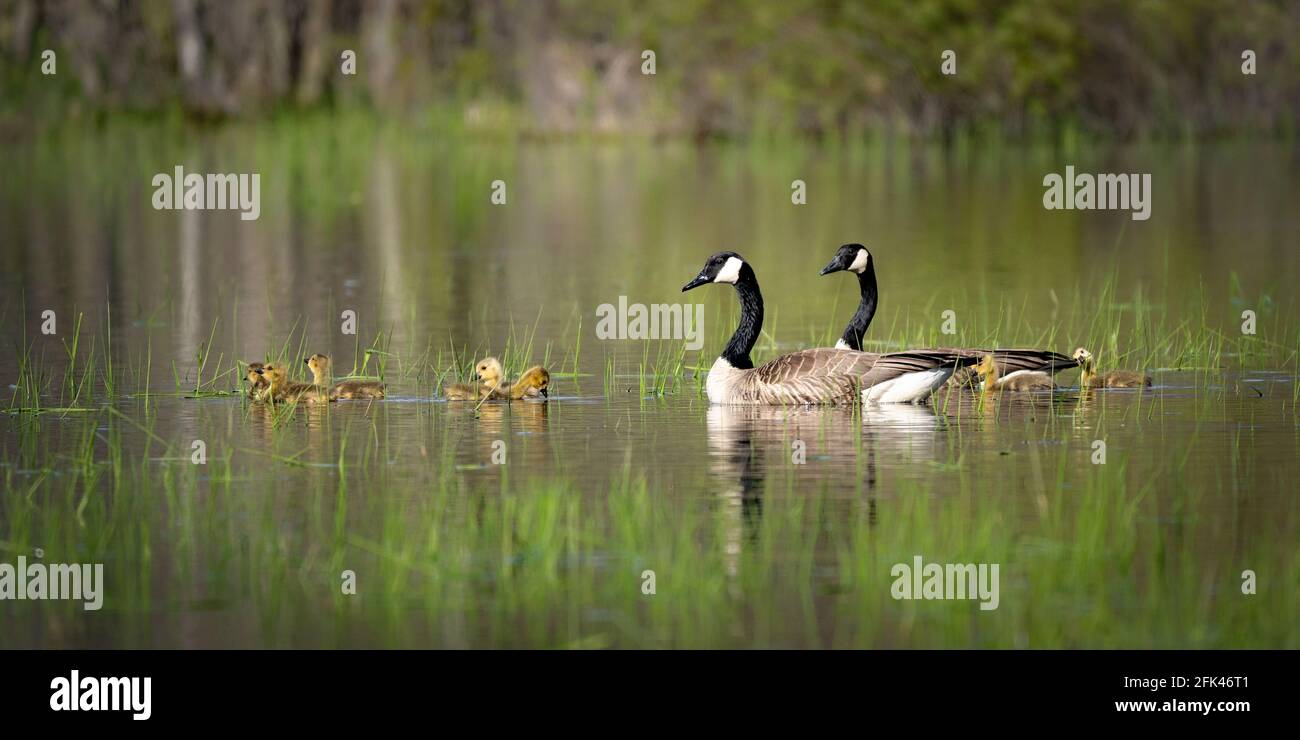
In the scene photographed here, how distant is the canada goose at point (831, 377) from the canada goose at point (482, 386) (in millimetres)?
1358

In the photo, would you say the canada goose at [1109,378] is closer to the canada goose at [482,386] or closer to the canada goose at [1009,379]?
the canada goose at [1009,379]

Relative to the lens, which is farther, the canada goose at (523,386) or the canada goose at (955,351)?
the canada goose at (523,386)

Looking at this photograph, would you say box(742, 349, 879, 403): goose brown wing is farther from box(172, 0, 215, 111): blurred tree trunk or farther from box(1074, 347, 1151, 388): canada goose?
box(172, 0, 215, 111): blurred tree trunk

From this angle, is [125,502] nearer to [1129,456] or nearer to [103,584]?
[103,584]

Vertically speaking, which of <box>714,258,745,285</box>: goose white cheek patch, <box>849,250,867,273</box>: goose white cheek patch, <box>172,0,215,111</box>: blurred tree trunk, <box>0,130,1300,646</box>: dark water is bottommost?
<box>0,130,1300,646</box>: dark water

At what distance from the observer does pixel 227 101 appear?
5125cm

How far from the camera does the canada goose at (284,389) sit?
13914mm

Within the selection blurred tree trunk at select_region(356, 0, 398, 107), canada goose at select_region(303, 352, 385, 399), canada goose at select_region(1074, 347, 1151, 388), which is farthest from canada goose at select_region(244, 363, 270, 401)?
blurred tree trunk at select_region(356, 0, 398, 107)

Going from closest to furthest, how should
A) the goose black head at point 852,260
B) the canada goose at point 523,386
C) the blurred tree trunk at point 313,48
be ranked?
1. the canada goose at point 523,386
2. the goose black head at point 852,260
3. the blurred tree trunk at point 313,48

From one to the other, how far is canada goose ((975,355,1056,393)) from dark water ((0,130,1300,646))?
170mm

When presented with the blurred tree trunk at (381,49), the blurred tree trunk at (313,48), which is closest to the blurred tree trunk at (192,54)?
the blurred tree trunk at (313,48)

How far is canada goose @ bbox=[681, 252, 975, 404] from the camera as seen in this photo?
44.7 feet
